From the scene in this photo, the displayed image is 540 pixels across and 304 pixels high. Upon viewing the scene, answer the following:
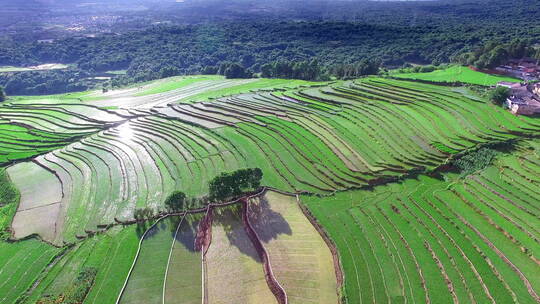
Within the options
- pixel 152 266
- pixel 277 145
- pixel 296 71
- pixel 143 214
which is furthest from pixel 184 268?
pixel 296 71

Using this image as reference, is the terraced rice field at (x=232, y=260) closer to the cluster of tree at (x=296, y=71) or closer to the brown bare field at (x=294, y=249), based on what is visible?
the brown bare field at (x=294, y=249)

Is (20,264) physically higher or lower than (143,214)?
lower

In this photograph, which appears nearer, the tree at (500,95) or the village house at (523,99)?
the village house at (523,99)

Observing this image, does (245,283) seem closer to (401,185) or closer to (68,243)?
(68,243)

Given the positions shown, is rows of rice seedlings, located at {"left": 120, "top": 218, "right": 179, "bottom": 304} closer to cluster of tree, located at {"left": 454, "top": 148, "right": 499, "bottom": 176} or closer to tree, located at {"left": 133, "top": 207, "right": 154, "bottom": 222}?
tree, located at {"left": 133, "top": 207, "right": 154, "bottom": 222}

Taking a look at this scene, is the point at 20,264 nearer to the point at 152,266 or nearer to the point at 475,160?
the point at 152,266

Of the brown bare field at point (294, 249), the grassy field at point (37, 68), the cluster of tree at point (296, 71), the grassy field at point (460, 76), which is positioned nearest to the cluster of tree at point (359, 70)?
the cluster of tree at point (296, 71)
